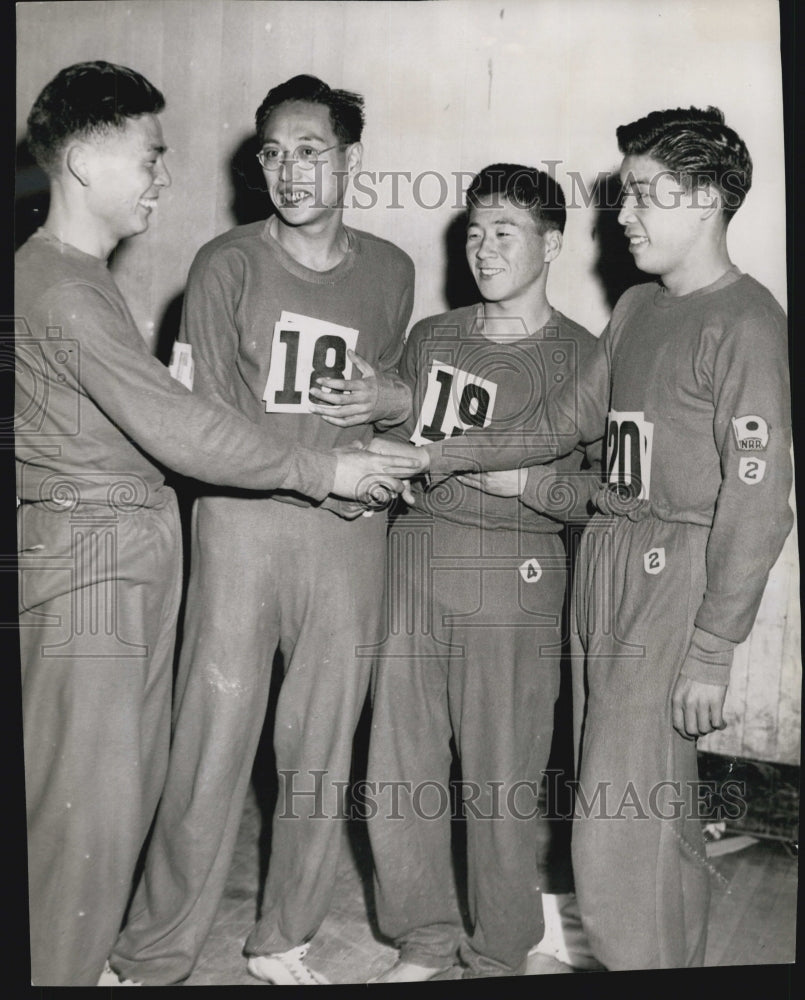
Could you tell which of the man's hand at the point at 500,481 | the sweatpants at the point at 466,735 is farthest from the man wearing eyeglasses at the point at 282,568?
the man's hand at the point at 500,481

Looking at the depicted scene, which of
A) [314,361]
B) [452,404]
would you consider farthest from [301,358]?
[452,404]

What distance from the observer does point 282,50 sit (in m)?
3.07

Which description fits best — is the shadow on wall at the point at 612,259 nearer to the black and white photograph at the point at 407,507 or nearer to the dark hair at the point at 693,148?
the black and white photograph at the point at 407,507

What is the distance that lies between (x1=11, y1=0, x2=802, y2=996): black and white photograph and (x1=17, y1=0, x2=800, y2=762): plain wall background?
0.01 metres

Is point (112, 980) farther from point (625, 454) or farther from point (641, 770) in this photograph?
point (625, 454)

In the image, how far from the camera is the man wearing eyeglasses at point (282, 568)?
2.53 m

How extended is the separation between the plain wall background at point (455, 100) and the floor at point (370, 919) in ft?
1.06

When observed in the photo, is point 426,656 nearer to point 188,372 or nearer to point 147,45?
point 188,372

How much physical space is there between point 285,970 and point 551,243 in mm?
1853

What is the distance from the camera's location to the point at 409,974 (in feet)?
8.77

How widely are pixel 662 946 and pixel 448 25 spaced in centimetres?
225

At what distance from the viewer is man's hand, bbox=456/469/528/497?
2697 millimetres

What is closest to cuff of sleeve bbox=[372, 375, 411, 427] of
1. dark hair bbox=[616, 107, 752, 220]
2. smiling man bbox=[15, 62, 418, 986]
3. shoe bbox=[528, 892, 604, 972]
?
smiling man bbox=[15, 62, 418, 986]

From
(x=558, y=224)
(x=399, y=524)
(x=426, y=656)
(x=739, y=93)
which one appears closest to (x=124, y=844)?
(x=426, y=656)
